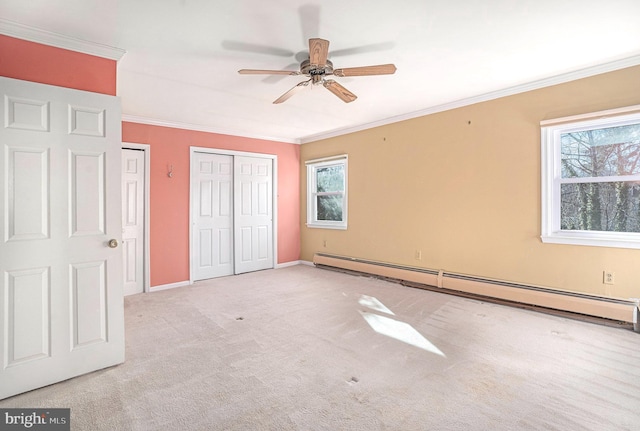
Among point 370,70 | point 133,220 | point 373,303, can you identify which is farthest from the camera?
point 133,220

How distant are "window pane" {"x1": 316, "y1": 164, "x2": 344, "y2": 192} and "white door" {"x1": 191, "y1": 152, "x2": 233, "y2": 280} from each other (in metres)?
1.72

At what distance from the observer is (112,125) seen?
238 cm

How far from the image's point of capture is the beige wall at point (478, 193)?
314 centimetres

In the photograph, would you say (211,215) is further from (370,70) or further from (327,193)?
(370,70)

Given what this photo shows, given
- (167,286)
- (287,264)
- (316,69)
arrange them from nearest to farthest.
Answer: (316,69) → (167,286) → (287,264)

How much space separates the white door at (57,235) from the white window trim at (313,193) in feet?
12.3

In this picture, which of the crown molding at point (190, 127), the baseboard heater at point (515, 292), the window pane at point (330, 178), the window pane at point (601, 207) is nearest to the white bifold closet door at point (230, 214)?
the crown molding at point (190, 127)

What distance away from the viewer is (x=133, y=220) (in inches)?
173

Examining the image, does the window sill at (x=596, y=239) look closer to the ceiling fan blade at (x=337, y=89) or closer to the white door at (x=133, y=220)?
the ceiling fan blade at (x=337, y=89)

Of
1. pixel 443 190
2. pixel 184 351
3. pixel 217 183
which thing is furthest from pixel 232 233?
pixel 443 190

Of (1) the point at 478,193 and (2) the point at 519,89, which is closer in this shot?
(2) the point at 519,89

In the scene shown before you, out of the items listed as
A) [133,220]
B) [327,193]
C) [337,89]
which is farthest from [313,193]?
[337,89]

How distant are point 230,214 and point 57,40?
339 cm

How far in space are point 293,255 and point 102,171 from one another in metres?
4.29
